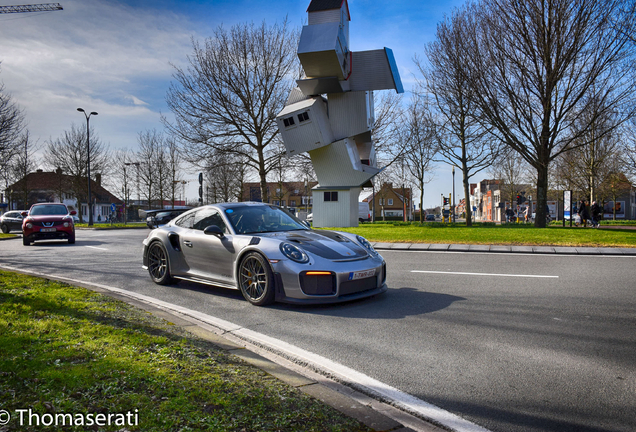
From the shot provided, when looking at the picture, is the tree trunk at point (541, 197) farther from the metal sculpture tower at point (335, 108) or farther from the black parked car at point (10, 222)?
the black parked car at point (10, 222)

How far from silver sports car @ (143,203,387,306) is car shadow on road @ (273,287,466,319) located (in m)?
0.16

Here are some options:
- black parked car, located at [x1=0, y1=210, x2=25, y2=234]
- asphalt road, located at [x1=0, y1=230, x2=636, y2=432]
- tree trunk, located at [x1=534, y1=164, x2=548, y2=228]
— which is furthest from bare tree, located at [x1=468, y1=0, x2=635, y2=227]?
black parked car, located at [x1=0, y1=210, x2=25, y2=234]

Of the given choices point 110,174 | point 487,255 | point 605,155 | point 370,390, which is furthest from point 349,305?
point 110,174

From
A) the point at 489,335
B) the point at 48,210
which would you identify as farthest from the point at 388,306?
the point at 48,210

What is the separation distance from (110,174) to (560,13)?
138ft

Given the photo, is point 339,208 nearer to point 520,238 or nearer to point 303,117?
point 303,117

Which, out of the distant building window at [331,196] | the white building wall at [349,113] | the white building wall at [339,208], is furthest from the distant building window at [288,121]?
the distant building window at [331,196]

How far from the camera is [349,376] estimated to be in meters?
3.47

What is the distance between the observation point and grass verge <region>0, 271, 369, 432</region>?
100 inches

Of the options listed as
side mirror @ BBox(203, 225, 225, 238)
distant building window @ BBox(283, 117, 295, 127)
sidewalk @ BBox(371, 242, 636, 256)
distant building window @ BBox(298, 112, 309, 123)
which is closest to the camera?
side mirror @ BBox(203, 225, 225, 238)

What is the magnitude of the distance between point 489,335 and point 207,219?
4.59 meters

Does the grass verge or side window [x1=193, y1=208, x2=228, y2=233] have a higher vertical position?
side window [x1=193, y1=208, x2=228, y2=233]

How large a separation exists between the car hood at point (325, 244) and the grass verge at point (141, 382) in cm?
206

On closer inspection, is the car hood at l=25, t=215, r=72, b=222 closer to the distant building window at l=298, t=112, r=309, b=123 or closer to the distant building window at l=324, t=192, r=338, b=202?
the distant building window at l=298, t=112, r=309, b=123
